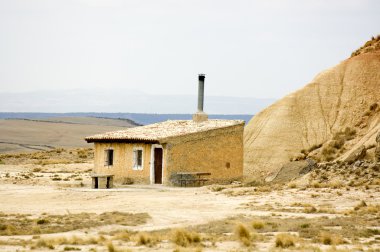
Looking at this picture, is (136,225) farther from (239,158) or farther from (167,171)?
(239,158)

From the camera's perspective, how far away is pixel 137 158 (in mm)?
41188

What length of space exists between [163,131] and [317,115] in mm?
18188

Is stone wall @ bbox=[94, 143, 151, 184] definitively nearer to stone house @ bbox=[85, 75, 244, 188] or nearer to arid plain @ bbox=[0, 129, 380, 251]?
stone house @ bbox=[85, 75, 244, 188]

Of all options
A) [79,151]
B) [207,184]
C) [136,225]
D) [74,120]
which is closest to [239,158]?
[207,184]

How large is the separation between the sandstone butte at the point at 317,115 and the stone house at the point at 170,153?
870cm

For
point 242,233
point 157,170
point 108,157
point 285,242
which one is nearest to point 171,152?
point 157,170

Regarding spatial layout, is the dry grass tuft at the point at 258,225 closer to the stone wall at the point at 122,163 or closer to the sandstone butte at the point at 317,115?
the stone wall at the point at 122,163

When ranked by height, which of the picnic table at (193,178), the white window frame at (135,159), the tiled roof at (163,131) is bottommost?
the picnic table at (193,178)

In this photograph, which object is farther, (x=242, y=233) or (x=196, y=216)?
(x=196, y=216)

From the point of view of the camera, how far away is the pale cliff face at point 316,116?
5419cm

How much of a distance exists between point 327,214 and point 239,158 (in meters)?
16.9

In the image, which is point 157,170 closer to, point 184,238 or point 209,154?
point 209,154

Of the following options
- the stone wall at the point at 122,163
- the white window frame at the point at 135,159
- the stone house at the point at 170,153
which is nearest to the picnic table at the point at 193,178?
the stone house at the point at 170,153

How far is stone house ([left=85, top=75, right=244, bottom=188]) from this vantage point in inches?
1581
